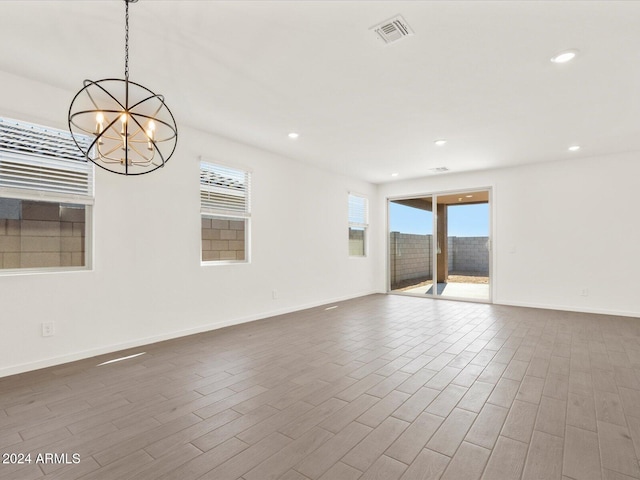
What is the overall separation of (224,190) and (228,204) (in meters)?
0.20

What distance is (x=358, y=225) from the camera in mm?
7051

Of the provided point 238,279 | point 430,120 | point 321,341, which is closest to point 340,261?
point 238,279

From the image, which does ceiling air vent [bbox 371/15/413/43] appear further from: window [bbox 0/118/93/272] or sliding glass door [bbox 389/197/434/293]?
sliding glass door [bbox 389/197/434/293]

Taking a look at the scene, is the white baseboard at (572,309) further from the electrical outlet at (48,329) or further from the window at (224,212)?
the electrical outlet at (48,329)

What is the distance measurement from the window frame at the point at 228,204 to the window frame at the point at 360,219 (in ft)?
8.55

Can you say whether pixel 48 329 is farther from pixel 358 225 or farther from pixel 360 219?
pixel 360 219

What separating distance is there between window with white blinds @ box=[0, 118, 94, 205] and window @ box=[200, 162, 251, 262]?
130 cm

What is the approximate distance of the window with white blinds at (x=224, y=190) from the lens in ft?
13.8

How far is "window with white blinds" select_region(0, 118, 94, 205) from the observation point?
2.75 meters

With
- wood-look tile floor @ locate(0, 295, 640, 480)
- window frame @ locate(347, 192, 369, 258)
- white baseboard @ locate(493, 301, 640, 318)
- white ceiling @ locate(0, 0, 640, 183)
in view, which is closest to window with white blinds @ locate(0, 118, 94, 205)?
white ceiling @ locate(0, 0, 640, 183)

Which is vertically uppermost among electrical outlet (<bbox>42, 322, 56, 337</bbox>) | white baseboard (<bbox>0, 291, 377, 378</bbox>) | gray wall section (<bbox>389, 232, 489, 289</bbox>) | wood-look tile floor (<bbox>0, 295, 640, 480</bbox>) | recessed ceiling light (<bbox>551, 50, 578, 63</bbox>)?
recessed ceiling light (<bbox>551, 50, 578, 63</bbox>)

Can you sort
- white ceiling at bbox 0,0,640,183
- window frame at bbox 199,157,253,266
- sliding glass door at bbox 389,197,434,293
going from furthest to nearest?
sliding glass door at bbox 389,197,434,293 → window frame at bbox 199,157,253,266 → white ceiling at bbox 0,0,640,183

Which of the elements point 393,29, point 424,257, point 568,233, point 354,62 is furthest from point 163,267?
point 568,233

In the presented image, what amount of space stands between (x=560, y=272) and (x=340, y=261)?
3.73 metres
